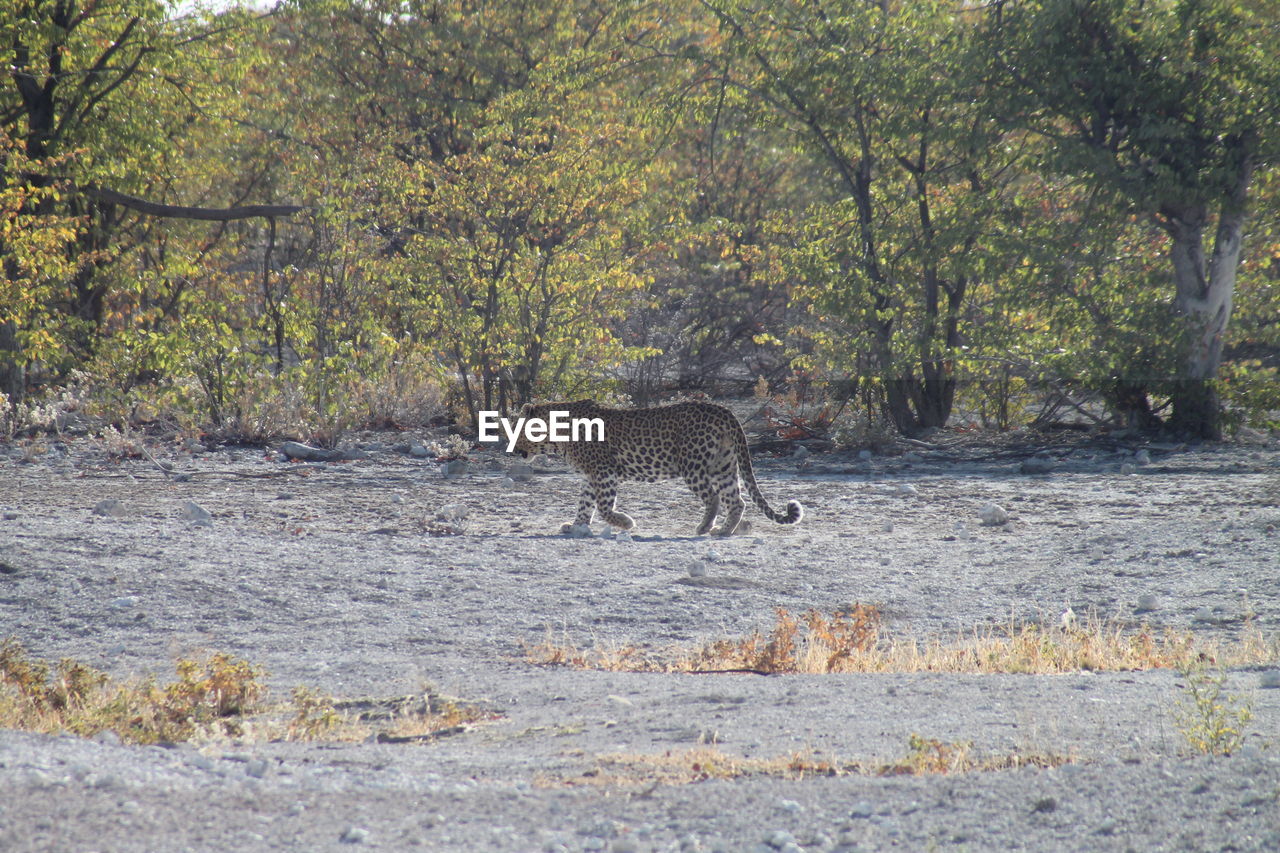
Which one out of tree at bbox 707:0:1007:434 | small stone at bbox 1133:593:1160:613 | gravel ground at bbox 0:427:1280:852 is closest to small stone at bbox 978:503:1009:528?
gravel ground at bbox 0:427:1280:852

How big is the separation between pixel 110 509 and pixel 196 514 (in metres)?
0.98

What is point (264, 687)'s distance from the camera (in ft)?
18.6

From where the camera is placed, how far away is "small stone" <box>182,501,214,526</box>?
10.4m

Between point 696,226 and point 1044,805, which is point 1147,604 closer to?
point 1044,805

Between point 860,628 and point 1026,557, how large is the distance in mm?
3454

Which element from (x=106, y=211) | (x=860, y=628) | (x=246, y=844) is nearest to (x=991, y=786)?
(x=246, y=844)

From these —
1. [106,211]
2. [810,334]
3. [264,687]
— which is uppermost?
[106,211]

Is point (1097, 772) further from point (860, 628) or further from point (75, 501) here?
point (75, 501)

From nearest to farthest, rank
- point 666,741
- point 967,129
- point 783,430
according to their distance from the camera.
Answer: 1. point 666,741
2. point 967,129
3. point 783,430

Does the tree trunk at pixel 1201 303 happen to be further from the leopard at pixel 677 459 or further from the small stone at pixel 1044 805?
the small stone at pixel 1044 805

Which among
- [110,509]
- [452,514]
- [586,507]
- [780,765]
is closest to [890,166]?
[586,507]

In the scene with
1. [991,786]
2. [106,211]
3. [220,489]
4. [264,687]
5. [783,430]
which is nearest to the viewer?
[991,786]

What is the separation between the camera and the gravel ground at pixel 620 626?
12.3ft

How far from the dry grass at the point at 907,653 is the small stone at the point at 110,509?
5.31 m
